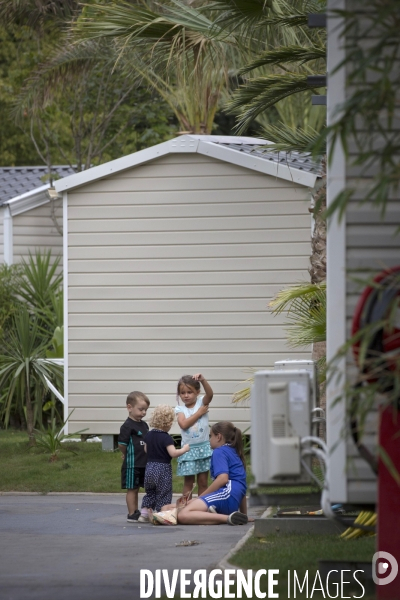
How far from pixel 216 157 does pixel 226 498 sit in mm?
5330

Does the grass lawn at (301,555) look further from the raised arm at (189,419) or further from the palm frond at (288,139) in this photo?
the palm frond at (288,139)

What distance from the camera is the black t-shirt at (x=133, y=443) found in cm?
934

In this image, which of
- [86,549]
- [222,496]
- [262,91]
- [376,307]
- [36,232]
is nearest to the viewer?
[376,307]

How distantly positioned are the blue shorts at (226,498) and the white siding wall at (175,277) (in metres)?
3.60

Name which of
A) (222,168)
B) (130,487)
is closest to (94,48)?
(222,168)

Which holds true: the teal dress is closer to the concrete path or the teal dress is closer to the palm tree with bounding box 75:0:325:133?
the concrete path

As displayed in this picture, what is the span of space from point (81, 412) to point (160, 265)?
2.16m

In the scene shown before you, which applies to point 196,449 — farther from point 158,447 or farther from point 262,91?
point 262,91

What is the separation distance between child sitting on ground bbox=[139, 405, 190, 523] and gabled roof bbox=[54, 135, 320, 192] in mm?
4432

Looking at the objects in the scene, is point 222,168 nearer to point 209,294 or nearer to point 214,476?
point 209,294

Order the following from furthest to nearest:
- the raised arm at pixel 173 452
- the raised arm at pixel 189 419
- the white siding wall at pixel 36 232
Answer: the white siding wall at pixel 36 232
the raised arm at pixel 189 419
the raised arm at pixel 173 452

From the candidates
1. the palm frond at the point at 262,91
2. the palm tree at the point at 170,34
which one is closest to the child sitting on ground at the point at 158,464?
the palm frond at the point at 262,91

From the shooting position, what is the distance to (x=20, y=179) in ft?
65.5

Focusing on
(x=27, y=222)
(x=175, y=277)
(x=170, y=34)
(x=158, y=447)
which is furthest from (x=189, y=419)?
(x=27, y=222)
